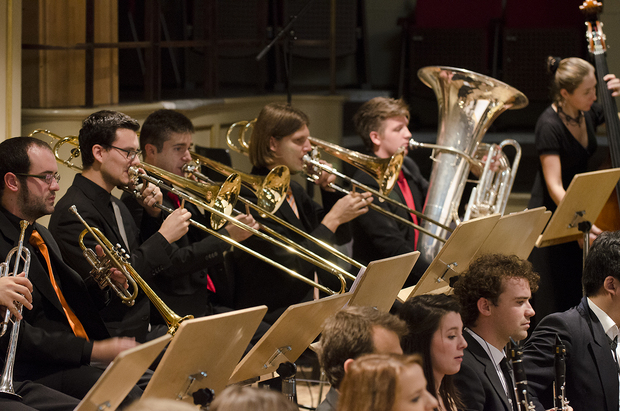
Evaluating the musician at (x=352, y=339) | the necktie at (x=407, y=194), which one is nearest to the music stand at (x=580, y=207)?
the necktie at (x=407, y=194)

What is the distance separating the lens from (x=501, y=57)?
20.7 feet

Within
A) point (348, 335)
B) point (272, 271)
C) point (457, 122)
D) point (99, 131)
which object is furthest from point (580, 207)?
point (99, 131)

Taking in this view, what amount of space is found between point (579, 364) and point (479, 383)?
532 mm

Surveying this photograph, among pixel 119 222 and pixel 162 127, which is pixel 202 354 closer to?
pixel 119 222

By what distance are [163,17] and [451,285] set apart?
4.97 metres

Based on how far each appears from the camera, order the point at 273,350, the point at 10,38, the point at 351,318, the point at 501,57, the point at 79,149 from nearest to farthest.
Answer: the point at 351,318
the point at 273,350
the point at 79,149
the point at 10,38
the point at 501,57

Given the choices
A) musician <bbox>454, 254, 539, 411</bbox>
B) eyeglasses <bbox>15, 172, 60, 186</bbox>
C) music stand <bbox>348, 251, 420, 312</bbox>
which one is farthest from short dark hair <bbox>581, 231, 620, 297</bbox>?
eyeglasses <bbox>15, 172, 60, 186</bbox>

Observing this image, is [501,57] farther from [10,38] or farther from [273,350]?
[273,350]

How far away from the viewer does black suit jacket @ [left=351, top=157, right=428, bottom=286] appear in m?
3.43

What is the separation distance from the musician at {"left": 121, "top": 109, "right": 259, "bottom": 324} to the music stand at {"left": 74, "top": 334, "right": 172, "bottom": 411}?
115 centimetres

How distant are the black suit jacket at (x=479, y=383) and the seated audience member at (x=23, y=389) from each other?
1.10 meters

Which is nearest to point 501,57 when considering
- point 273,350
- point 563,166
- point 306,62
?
point 306,62

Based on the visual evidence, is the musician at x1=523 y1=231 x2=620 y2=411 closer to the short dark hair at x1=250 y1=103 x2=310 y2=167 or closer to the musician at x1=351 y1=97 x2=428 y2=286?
the musician at x1=351 y1=97 x2=428 y2=286

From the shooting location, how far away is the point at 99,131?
8.98 feet
